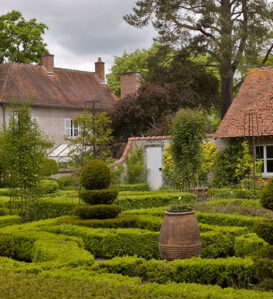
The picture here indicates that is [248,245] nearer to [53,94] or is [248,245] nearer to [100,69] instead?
[53,94]

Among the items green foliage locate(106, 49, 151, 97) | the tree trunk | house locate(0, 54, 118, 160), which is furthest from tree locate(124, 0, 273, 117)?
green foliage locate(106, 49, 151, 97)

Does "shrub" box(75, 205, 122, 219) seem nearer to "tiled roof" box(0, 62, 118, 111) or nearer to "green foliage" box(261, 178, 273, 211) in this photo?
"green foliage" box(261, 178, 273, 211)

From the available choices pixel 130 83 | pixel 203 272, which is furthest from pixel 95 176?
pixel 130 83

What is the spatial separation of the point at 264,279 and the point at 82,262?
10.1ft

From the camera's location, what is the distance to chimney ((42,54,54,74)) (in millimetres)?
36188

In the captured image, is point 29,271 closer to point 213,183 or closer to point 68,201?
point 68,201

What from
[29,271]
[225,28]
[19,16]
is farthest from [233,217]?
[19,16]

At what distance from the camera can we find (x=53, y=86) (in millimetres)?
35406

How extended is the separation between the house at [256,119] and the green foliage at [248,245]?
11501mm

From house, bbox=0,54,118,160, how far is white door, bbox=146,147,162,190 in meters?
8.64

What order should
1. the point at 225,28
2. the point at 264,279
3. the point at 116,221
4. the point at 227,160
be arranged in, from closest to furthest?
the point at 264,279 → the point at 116,221 → the point at 227,160 → the point at 225,28

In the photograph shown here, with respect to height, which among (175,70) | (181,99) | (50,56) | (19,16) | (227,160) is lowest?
(227,160)

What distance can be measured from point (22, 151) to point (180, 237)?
683cm

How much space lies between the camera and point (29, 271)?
7.84 meters
